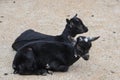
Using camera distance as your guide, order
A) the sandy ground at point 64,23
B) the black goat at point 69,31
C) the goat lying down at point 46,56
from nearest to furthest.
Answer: the goat lying down at point 46,56
the sandy ground at point 64,23
the black goat at point 69,31

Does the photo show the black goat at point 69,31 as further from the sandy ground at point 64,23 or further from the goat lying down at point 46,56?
the sandy ground at point 64,23

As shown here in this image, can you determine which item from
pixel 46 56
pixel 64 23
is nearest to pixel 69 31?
pixel 46 56

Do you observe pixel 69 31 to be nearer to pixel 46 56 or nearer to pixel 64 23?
pixel 46 56

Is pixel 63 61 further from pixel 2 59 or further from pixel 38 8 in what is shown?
pixel 38 8

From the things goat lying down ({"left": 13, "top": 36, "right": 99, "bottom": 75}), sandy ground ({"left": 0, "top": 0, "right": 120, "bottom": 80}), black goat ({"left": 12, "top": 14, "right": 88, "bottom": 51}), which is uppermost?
black goat ({"left": 12, "top": 14, "right": 88, "bottom": 51})

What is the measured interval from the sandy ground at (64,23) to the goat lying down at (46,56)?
0.45 ft

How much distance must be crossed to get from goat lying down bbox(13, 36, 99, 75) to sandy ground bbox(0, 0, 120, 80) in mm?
138

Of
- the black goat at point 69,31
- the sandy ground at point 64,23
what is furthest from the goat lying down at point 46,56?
the black goat at point 69,31

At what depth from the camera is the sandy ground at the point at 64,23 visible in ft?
26.5

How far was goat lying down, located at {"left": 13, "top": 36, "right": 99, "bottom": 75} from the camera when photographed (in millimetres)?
7844

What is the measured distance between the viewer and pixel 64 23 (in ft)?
36.3

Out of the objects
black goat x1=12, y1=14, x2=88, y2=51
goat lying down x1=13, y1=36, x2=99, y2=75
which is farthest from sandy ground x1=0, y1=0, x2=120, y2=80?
black goat x1=12, y1=14, x2=88, y2=51

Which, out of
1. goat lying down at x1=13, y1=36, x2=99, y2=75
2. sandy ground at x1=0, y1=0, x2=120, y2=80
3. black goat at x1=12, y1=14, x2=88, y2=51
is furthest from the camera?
black goat at x1=12, y1=14, x2=88, y2=51

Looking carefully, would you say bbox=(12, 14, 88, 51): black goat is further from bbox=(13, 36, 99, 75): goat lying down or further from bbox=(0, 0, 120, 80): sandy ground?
bbox=(0, 0, 120, 80): sandy ground
